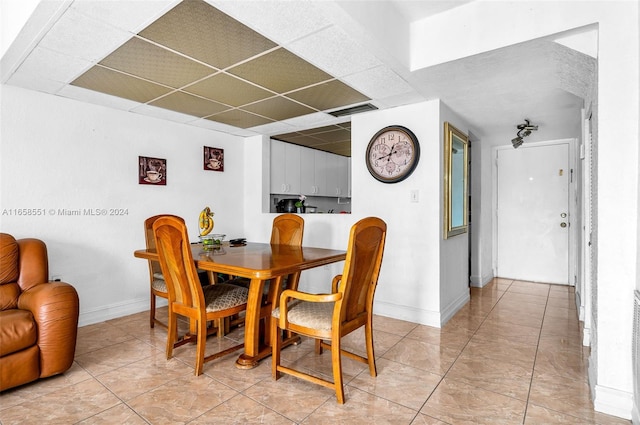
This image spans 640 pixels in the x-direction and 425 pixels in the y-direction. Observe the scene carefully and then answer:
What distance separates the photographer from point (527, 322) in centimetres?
337

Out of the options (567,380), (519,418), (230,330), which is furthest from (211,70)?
(567,380)

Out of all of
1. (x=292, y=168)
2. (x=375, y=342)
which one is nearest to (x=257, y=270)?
(x=375, y=342)

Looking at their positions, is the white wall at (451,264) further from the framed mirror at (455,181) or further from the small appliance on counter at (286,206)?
the small appliance on counter at (286,206)

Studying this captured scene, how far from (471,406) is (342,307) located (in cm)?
94

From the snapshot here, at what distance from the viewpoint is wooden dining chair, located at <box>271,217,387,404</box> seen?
6.36 ft

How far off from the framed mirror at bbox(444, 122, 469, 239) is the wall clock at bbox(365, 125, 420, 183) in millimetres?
354

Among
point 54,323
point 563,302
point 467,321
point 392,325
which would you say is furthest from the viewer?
point 563,302

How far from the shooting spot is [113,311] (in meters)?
3.50

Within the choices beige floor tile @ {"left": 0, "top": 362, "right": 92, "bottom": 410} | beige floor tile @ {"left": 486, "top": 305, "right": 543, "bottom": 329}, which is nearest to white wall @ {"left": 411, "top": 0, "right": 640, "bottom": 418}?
beige floor tile @ {"left": 486, "top": 305, "right": 543, "bottom": 329}

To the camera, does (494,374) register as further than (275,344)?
Yes

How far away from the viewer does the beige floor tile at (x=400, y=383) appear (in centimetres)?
202

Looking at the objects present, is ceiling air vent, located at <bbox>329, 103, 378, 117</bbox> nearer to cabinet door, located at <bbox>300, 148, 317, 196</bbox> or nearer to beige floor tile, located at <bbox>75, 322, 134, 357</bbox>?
cabinet door, located at <bbox>300, 148, 317, 196</bbox>

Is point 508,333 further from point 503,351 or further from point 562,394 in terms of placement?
point 562,394

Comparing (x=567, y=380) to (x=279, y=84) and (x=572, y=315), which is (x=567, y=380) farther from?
(x=279, y=84)
